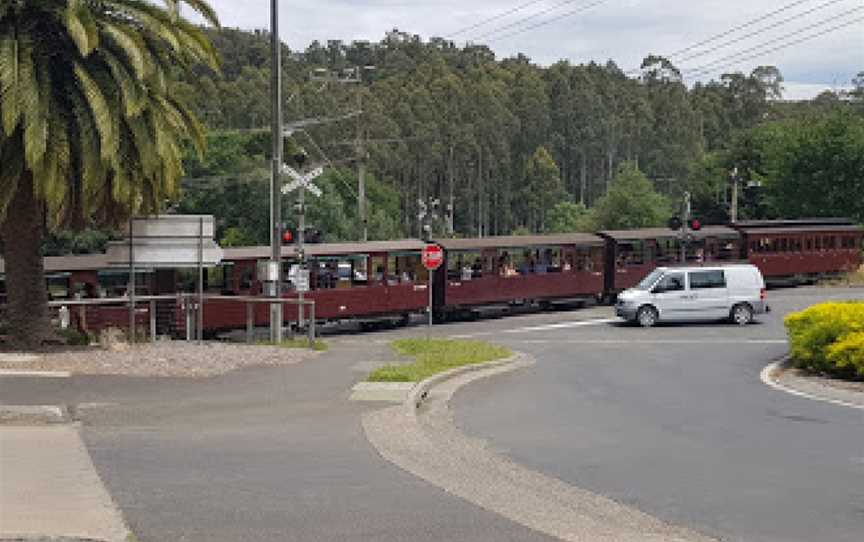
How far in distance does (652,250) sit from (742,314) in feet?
33.2

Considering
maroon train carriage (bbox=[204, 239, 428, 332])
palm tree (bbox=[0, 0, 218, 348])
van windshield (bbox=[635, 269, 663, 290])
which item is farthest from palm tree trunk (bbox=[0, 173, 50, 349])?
van windshield (bbox=[635, 269, 663, 290])

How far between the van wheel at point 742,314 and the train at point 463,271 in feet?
12.0

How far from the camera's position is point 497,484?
1100 centimetres

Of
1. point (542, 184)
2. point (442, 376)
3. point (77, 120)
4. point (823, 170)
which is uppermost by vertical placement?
point (542, 184)

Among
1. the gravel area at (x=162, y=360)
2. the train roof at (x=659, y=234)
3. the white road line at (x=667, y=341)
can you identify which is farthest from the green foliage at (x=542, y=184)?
the gravel area at (x=162, y=360)

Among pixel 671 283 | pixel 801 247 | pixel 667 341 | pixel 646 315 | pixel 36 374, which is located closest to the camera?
pixel 36 374

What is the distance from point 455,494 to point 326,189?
189 feet

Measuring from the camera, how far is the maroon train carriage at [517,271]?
39.6 metres

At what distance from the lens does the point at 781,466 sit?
1252 cm

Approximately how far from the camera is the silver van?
36.0 m

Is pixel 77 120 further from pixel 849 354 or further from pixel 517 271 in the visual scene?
pixel 517 271

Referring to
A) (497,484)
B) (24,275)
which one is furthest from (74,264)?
(497,484)

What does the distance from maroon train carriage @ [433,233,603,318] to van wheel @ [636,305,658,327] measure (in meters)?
6.26

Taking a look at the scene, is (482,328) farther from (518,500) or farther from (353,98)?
(353,98)
